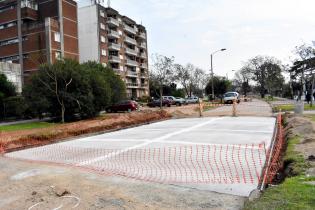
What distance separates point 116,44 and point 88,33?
25.4 ft

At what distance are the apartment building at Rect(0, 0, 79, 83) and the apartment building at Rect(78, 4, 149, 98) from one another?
8.11 metres

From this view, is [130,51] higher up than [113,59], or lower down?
higher up

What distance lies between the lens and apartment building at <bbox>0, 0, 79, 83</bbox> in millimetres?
54781

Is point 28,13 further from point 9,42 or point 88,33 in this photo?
point 88,33

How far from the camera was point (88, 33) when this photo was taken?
6931 centimetres

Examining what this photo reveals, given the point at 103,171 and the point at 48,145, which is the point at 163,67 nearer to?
the point at 48,145

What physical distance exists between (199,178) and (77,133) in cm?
1162

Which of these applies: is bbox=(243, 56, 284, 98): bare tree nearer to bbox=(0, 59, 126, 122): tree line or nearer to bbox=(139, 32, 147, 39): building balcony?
bbox=(139, 32, 147, 39): building balcony

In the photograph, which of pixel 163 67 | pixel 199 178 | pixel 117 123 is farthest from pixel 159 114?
pixel 163 67

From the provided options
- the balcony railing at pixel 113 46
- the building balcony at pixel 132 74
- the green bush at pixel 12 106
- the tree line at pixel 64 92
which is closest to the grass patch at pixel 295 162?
the tree line at pixel 64 92

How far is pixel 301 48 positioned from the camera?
3797 cm

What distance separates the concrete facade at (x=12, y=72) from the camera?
126 ft

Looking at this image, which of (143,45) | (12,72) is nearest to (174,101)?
(12,72)

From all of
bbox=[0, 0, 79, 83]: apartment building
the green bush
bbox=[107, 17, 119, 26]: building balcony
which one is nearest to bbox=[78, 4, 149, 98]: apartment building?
bbox=[107, 17, 119, 26]: building balcony
